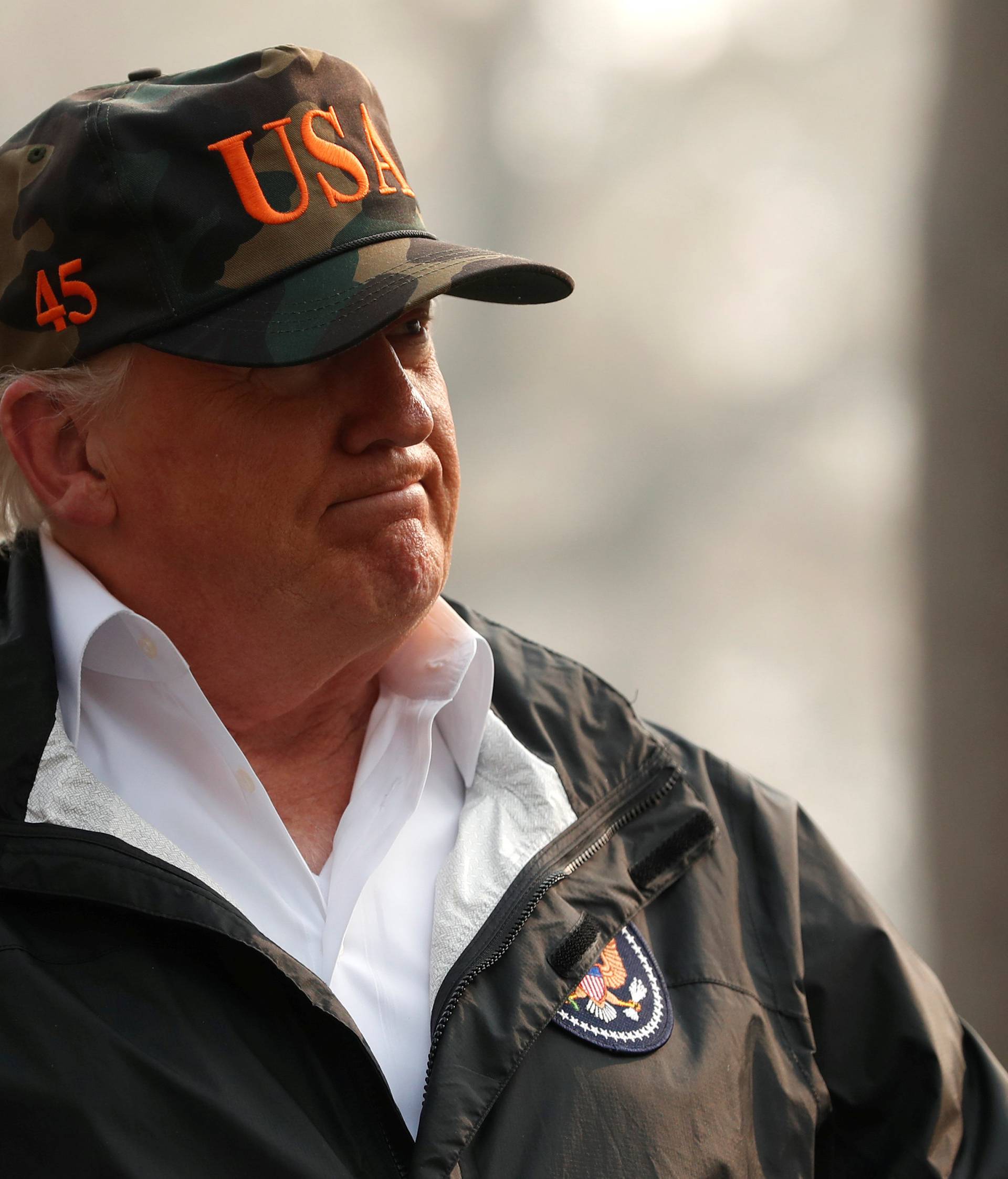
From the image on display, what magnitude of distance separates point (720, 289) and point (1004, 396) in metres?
0.65

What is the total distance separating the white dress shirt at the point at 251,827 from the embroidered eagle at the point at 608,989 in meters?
0.15

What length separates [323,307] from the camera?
42.2 inches

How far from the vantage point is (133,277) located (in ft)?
3.58

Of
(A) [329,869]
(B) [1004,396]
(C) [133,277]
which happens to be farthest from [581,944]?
(B) [1004,396]

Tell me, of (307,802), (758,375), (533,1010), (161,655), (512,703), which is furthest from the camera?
(758,375)

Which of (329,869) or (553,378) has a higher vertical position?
(553,378)

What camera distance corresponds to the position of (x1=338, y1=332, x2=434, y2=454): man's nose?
3.80 ft

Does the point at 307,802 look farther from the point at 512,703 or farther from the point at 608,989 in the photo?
the point at 608,989

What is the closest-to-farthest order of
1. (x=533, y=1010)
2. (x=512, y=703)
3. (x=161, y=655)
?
(x=533, y=1010), (x=161, y=655), (x=512, y=703)

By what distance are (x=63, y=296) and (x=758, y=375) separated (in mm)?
1306

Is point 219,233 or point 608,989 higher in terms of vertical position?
point 219,233

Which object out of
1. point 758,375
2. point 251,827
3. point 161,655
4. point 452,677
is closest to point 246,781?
point 251,827

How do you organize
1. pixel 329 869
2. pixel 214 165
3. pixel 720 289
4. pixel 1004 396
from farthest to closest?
pixel 1004 396 < pixel 720 289 < pixel 329 869 < pixel 214 165

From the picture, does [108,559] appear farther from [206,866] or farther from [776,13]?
[776,13]
